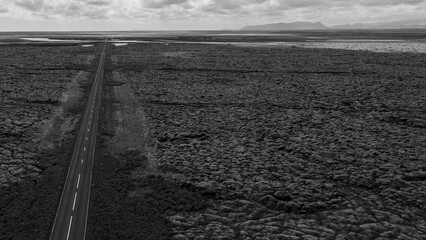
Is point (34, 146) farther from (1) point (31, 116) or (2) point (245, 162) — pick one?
(2) point (245, 162)

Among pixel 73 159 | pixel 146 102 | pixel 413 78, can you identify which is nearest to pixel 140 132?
pixel 73 159

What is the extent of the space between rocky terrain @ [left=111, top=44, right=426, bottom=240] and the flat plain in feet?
0.34

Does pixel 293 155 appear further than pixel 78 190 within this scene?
Yes

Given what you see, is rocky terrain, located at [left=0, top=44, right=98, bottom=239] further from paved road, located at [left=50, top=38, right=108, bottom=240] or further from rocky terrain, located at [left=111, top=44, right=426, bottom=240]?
rocky terrain, located at [left=111, top=44, right=426, bottom=240]

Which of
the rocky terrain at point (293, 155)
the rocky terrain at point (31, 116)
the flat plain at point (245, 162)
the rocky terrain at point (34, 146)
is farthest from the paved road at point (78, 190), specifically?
the rocky terrain at point (293, 155)

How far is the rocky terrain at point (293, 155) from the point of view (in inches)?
674

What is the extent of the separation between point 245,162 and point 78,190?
1213cm

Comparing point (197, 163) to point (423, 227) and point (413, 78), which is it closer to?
point (423, 227)

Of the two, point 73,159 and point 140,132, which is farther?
point 140,132

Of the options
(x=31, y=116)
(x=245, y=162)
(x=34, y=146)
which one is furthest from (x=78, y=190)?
(x=31, y=116)

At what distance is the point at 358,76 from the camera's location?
202 ft

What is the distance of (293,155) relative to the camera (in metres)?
25.7

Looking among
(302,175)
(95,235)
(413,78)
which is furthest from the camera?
(413,78)

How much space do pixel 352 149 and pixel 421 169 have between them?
17.0ft
